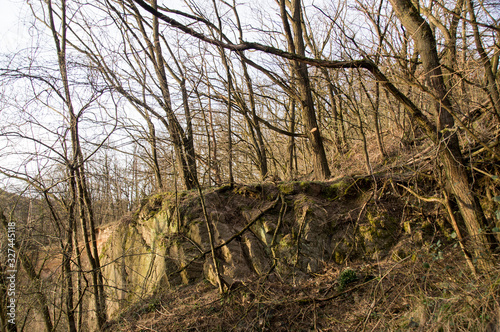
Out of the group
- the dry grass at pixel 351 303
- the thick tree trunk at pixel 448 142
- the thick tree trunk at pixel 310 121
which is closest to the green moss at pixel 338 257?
the dry grass at pixel 351 303

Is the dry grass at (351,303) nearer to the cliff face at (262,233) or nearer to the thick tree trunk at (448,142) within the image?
the cliff face at (262,233)

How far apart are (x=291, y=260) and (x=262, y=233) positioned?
0.76 metres

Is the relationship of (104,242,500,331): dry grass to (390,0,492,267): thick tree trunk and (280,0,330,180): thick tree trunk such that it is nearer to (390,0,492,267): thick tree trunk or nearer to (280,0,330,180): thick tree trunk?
(390,0,492,267): thick tree trunk

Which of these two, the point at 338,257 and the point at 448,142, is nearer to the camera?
the point at 448,142

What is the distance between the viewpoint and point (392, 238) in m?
4.99

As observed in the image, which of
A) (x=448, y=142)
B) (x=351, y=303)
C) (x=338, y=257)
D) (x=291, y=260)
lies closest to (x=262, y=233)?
(x=291, y=260)

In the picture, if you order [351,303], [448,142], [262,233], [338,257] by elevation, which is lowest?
[351,303]

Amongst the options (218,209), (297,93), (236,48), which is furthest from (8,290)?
(297,93)

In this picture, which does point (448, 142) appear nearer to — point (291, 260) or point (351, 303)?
point (351, 303)

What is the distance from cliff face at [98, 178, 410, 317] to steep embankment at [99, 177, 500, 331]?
2 centimetres

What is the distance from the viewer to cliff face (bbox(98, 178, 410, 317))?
505 cm

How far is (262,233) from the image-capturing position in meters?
5.50

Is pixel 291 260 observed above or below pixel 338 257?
above

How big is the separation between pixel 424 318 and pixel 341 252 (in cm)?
198
